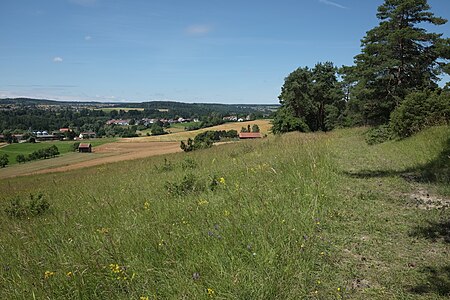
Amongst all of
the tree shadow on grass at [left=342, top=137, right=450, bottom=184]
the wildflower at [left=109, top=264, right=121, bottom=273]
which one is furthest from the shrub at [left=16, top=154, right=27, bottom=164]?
the wildflower at [left=109, top=264, right=121, bottom=273]

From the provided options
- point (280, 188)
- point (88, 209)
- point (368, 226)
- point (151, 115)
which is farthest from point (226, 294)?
point (151, 115)

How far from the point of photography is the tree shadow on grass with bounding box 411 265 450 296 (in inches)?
117

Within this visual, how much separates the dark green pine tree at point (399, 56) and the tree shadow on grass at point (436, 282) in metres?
20.1

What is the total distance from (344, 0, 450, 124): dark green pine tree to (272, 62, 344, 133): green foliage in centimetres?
2236

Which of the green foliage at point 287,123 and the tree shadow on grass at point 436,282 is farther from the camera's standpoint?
the green foliage at point 287,123

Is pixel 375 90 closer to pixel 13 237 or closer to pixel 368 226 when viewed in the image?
pixel 368 226

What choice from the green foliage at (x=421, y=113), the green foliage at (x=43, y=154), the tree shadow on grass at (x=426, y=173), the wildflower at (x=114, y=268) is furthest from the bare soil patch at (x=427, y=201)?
the green foliage at (x=43, y=154)

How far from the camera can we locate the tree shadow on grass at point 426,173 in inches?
275

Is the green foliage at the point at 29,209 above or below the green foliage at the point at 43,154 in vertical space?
above

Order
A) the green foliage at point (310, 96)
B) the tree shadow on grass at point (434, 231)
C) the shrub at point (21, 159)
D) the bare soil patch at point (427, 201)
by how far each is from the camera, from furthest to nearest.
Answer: the shrub at point (21, 159), the green foliage at point (310, 96), the bare soil patch at point (427, 201), the tree shadow on grass at point (434, 231)

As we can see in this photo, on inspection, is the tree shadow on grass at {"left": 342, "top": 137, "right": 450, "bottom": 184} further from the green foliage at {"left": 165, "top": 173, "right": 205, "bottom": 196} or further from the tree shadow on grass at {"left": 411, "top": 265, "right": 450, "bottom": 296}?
the tree shadow on grass at {"left": 411, "top": 265, "right": 450, "bottom": 296}

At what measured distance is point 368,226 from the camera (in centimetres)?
456

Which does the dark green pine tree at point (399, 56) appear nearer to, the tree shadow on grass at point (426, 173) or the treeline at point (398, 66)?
the treeline at point (398, 66)

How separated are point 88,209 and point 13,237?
1438 millimetres
